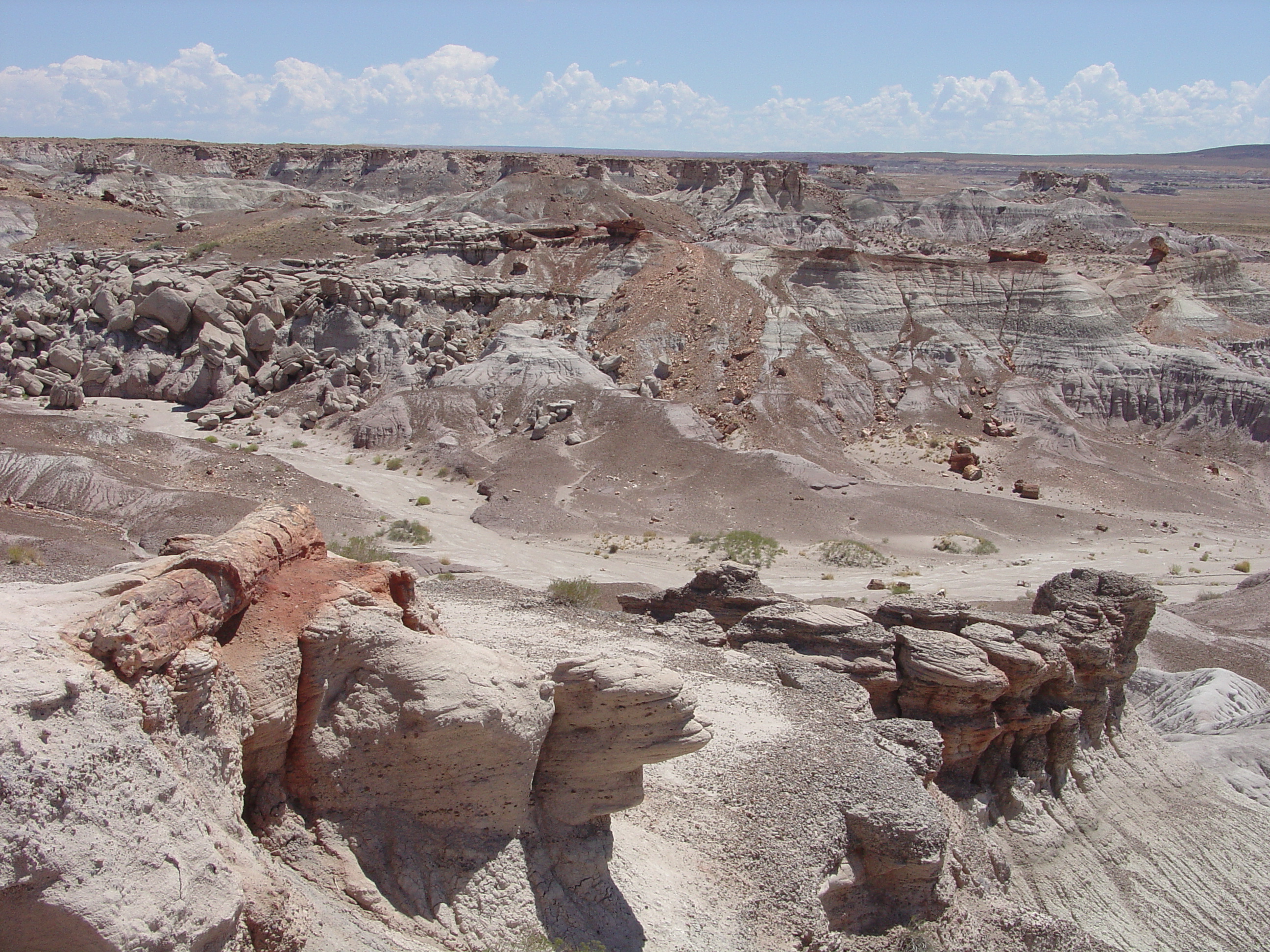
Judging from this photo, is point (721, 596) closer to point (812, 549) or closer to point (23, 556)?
point (812, 549)

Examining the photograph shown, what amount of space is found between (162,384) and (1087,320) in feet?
140

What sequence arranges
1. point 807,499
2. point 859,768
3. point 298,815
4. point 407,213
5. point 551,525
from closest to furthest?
point 298,815
point 859,768
point 551,525
point 807,499
point 407,213

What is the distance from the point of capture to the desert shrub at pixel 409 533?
27.9m

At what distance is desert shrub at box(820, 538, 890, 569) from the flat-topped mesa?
1115cm

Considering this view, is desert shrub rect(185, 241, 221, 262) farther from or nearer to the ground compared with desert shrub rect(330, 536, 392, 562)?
farther from the ground

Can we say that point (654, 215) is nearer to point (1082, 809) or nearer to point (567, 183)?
point (567, 183)

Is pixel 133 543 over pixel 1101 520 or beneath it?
over

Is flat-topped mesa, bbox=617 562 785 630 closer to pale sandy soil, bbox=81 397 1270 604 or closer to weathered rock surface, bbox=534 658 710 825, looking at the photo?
pale sandy soil, bbox=81 397 1270 604

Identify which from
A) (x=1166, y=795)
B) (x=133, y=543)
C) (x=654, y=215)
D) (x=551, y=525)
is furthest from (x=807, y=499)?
(x=654, y=215)

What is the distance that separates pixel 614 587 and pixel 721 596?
21.2 ft

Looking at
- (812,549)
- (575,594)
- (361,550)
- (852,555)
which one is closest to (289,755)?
(575,594)

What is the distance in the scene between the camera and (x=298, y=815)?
8016 millimetres

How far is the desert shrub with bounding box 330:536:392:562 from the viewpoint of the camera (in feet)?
71.7

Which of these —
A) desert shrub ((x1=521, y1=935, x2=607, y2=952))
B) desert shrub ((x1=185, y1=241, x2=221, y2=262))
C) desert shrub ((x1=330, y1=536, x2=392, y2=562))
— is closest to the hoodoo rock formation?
desert shrub ((x1=521, y1=935, x2=607, y2=952))
